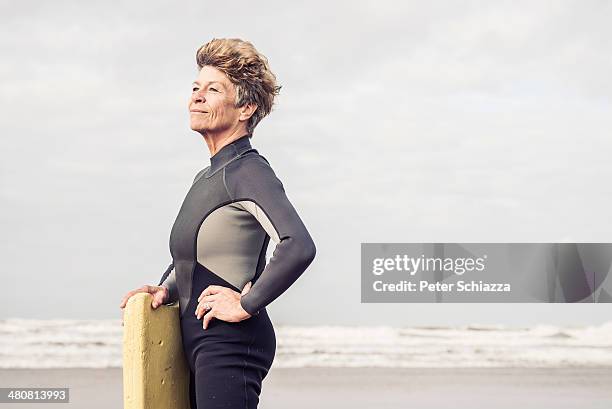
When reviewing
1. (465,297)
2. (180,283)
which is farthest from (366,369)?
(180,283)

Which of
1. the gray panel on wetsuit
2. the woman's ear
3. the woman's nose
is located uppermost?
the woman's nose

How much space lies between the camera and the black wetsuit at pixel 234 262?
233cm

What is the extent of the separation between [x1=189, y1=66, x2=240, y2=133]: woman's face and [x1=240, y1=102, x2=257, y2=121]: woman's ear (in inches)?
0.4

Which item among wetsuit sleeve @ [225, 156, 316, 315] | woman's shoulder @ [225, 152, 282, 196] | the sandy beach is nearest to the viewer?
wetsuit sleeve @ [225, 156, 316, 315]

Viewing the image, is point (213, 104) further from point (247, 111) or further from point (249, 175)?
point (249, 175)

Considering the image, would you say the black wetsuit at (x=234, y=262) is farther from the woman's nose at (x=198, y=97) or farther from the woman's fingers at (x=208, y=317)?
the woman's nose at (x=198, y=97)

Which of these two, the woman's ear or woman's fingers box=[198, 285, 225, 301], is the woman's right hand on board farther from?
the woman's ear

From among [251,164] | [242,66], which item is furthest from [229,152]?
[242,66]

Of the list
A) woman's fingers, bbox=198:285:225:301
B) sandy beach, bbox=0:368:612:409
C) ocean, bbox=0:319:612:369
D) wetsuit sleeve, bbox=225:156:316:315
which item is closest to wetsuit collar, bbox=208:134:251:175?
wetsuit sleeve, bbox=225:156:316:315

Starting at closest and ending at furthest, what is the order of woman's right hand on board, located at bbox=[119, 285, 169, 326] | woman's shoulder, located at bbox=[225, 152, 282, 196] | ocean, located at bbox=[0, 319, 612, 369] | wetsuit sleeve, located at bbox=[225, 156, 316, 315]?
wetsuit sleeve, located at bbox=[225, 156, 316, 315] < woman's shoulder, located at bbox=[225, 152, 282, 196] < woman's right hand on board, located at bbox=[119, 285, 169, 326] < ocean, located at bbox=[0, 319, 612, 369]

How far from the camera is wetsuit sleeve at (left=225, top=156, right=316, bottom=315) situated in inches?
90.4

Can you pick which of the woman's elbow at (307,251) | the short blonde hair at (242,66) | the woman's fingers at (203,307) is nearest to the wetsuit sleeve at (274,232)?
the woman's elbow at (307,251)

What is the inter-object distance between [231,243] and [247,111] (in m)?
0.38

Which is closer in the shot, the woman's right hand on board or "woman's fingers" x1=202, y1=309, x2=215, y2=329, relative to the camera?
"woman's fingers" x1=202, y1=309, x2=215, y2=329
